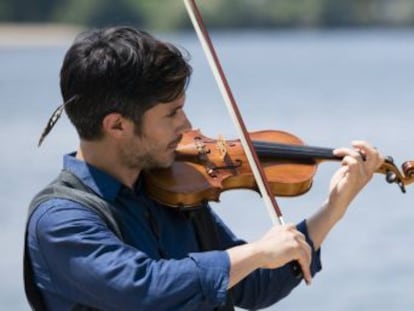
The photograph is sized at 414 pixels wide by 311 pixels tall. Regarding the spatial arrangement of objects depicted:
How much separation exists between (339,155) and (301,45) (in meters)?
34.1

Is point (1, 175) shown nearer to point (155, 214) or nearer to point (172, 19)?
point (155, 214)

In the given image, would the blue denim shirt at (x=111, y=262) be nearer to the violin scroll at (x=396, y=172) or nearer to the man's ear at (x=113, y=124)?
the man's ear at (x=113, y=124)

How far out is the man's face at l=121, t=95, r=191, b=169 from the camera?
231 cm

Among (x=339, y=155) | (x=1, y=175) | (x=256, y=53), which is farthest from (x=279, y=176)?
(x=256, y=53)

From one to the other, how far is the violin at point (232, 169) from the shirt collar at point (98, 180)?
0.42 feet

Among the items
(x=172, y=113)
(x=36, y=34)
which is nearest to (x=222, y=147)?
(x=172, y=113)

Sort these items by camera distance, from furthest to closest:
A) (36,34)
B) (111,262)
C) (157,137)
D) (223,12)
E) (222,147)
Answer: (223,12), (36,34), (222,147), (157,137), (111,262)

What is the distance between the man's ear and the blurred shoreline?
31.8 metres

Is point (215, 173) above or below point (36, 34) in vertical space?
below

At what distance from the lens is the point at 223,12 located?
140 ft

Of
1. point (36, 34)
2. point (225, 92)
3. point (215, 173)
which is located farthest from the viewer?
point (36, 34)

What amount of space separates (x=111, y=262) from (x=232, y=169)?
0.54 m

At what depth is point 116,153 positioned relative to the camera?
2.35 meters

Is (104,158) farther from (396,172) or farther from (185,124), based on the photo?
(396,172)
